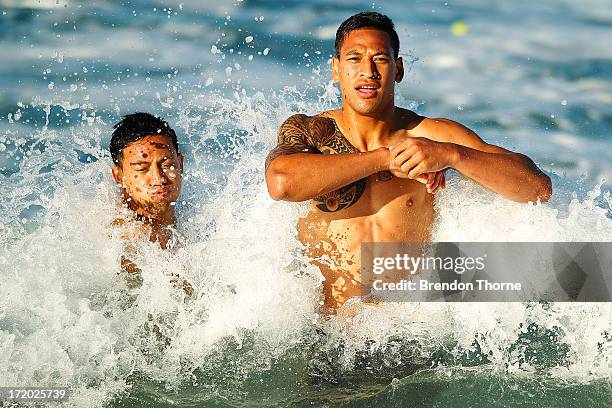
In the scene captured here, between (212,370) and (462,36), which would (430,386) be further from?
(462,36)

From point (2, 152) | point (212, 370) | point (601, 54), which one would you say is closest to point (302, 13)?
point (601, 54)

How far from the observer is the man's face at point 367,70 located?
4.28m

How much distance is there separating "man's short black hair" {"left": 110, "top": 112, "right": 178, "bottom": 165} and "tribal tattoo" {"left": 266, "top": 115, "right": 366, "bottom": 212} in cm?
94

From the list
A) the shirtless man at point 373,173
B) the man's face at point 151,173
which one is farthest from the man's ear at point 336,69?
the man's face at point 151,173

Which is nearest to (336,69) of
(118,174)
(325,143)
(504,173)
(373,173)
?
(325,143)

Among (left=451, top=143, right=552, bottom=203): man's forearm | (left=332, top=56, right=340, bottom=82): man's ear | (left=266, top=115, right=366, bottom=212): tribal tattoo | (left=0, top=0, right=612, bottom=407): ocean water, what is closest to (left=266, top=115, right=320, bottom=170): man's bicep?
(left=266, top=115, right=366, bottom=212): tribal tattoo

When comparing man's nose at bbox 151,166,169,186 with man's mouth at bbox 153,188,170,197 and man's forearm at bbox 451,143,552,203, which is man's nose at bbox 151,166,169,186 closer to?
man's mouth at bbox 153,188,170,197

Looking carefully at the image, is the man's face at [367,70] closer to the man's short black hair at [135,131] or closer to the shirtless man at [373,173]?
the shirtless man at [373,173]

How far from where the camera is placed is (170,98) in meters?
8.16

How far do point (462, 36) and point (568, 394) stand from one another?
6625 mm

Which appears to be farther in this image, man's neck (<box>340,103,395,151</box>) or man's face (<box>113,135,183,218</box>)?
man's face (<box>113,135,183,218</box>)

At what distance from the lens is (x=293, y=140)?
430 cm

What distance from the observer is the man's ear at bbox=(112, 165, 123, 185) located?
513 centimetres

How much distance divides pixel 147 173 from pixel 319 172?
1.32m
